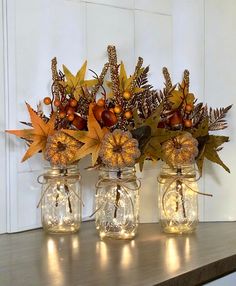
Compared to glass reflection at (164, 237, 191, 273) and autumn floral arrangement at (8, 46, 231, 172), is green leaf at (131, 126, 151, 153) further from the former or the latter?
glass reflection at (164, 237, 191, 273)

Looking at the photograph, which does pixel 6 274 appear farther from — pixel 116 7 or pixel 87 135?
pixel 116 7

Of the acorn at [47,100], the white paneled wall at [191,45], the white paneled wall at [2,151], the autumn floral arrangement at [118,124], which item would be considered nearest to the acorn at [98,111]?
the autumn floral arrangement at [118,124]

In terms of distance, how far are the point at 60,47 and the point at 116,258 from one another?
1.80ft

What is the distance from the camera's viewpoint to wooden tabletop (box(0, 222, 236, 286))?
38.7 inches

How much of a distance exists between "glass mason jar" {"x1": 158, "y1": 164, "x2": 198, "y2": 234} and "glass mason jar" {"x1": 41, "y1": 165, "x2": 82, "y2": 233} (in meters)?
0.21

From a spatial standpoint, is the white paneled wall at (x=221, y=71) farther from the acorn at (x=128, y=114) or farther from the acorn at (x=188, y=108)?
the acorn at (x=128, y=114)

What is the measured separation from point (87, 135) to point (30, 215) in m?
0.28

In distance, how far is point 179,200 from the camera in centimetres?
135

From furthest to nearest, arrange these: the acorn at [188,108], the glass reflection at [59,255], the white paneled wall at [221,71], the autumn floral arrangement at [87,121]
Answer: the white paneled wall at [221,71] < the acorn at [188,108] < the autumn floral arrangement at [87,121] < the glass reflection at [59,255]

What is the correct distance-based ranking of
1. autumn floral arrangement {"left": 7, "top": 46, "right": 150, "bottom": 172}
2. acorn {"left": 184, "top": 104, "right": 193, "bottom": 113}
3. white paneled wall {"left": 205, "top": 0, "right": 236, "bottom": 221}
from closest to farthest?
autumn floral arrangement {"left": 7, "top": 46, "right": 150, "bottom": 172} → acorn {"left": 184, "top": 104, "right": 193, "bottom": 113} → white paneled wall {"left": 205, "top": 0, "right": 236, "bottom": 221}

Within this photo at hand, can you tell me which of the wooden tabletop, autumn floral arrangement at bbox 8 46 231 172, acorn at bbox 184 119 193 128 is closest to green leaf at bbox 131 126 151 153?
autumn floral arrangement at bbox 8 46 231 172

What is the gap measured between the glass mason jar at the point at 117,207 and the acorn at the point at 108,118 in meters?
0.11

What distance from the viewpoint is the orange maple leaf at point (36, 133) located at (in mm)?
1255

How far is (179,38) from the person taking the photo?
1.50 m
